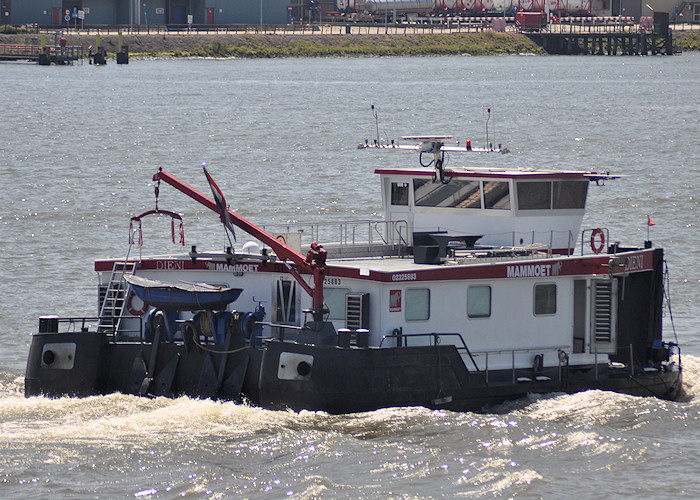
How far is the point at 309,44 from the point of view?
175 metres

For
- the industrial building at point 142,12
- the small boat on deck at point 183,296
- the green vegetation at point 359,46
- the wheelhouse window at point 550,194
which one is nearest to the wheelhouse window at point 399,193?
the wheelhouse window at point 550,194

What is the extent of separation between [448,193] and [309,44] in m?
150

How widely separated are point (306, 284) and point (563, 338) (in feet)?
15.7

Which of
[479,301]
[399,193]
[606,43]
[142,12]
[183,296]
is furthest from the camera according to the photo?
[606,43]

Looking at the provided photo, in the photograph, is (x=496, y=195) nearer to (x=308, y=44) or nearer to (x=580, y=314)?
(x=580, y=314)

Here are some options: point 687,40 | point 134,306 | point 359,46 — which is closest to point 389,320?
point 134,306

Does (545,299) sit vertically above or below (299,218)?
above

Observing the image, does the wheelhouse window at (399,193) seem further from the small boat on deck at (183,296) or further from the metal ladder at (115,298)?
the metal ladder at (115,298)

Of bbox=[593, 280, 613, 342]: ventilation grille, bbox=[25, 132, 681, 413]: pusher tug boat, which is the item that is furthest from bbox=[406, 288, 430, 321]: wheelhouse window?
bbox=[593, 280, 613, 342]: ventilation grille

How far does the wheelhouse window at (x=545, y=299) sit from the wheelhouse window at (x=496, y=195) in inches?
91.9

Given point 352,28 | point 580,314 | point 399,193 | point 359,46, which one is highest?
point 352,28

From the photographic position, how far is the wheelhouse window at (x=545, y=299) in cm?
2452

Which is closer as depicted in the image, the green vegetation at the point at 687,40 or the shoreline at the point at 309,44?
the shoreline at the point at 309,44

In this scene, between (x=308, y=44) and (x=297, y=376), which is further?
(x=308, y=44)
